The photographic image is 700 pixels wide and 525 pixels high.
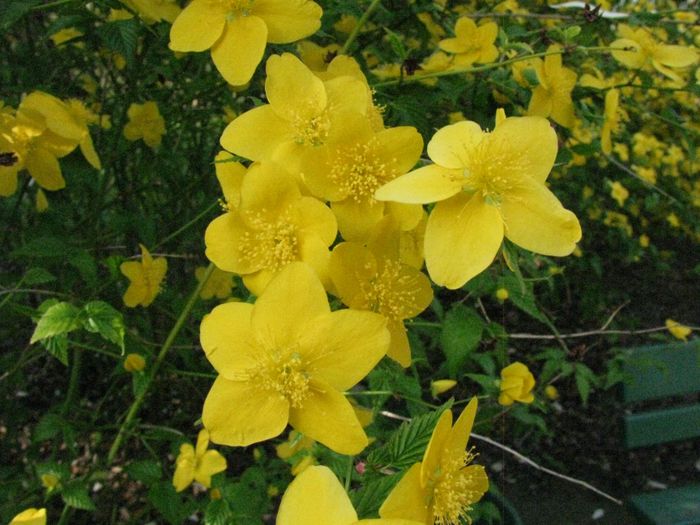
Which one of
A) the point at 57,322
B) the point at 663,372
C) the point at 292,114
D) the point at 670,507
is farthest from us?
the point at 663,372

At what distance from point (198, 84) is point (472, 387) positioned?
149 cm

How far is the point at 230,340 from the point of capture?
78cm

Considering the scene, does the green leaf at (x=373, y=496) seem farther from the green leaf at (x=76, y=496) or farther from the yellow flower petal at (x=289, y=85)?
the green leaf at (x=76, y=496)

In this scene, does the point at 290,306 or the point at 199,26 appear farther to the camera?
the point at 199,26

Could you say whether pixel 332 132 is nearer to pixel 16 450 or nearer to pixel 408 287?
pixel 408 287

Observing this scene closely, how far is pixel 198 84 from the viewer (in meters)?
1.40

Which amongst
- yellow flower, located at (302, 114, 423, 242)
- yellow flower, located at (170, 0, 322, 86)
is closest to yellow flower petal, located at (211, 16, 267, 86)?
yellow flower, located at (170, 0, 322, 86)

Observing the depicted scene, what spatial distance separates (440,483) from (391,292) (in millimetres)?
213

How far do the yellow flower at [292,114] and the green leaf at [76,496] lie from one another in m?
0.73

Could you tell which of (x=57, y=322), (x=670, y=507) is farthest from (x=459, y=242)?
(x=670, y=507)

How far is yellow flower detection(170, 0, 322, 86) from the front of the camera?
962 millimetres

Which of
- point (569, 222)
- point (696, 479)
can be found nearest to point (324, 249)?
point (569, 222)

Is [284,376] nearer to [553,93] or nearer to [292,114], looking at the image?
[292,114]

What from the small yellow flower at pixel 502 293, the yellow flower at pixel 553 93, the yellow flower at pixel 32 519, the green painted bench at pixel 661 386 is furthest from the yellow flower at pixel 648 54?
the yellow flower at pixel 32 519
